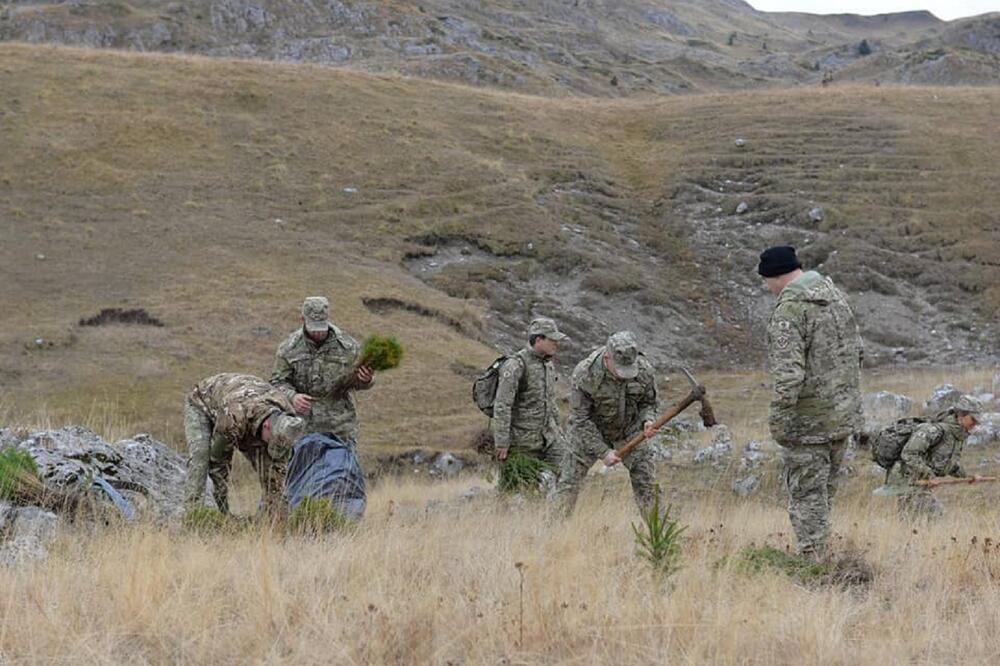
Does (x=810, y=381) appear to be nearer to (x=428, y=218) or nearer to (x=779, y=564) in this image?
(x=779, y=564)

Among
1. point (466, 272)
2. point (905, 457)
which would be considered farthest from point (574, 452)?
point (466, 272)

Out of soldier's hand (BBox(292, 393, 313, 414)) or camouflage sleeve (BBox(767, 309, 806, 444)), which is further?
soldier's hand (BBox(292, 393, 313, 414))

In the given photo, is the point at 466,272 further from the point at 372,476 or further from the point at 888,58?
the point at 888,58

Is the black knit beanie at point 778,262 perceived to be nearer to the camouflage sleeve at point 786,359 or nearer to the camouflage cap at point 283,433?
the camouflage sleeve at point 786,359

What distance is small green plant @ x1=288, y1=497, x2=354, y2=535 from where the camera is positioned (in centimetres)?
637

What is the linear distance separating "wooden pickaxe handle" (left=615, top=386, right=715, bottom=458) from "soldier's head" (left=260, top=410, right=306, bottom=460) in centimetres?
242

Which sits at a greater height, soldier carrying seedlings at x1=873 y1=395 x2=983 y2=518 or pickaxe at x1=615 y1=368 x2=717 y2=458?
pickaxe at x1=615 y1=368 x2=717 y2=458

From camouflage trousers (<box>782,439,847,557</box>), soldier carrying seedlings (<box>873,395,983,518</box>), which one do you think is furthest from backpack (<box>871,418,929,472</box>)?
camouflage trousers (<box>782,439,847,557</box>)

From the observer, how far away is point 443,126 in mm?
38906

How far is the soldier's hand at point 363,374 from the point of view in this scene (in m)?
8.02

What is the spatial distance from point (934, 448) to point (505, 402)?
389 centimetres

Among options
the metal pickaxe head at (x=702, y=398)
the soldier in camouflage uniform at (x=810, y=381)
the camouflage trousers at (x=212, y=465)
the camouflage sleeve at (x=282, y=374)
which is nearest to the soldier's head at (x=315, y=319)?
the camouflage sleeve at (x=282, y=374)

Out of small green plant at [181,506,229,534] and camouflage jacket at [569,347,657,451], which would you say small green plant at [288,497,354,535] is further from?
camouflage jacket at [569,347,657,451]

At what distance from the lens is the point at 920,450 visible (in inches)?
366
